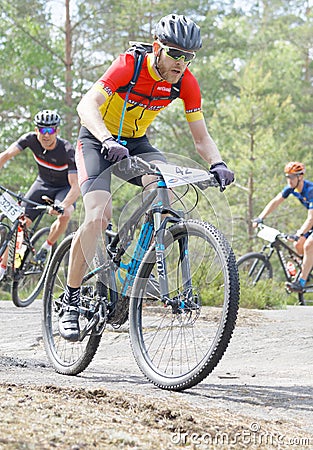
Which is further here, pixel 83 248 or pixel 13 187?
→ pixel 13 187

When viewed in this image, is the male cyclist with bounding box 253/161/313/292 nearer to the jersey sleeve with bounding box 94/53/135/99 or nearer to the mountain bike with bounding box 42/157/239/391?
the mountain bike with bounding box 42/157/239/391

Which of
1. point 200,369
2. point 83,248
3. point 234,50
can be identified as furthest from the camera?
point 234,50

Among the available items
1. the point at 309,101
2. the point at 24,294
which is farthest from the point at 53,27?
the point at 24,294

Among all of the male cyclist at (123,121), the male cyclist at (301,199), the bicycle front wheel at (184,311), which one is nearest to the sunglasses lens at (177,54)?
the male cyclist at (123,121)

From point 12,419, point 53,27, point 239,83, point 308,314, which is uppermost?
point 53,27

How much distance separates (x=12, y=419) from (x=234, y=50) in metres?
25.5

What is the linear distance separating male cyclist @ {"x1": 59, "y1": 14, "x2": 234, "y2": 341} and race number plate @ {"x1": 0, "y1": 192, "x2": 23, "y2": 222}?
14.9 feet

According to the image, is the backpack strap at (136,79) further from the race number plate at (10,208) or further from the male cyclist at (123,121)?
the race number plate at (10,208)

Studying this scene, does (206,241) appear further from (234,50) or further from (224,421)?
(234,50)

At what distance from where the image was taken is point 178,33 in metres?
4.29

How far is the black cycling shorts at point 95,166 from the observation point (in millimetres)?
4469

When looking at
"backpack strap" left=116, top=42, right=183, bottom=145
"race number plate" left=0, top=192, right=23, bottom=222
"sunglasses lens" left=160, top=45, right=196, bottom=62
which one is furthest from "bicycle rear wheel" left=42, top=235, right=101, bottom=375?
"race number plate" left=0, top=192, right=23, bottom=222

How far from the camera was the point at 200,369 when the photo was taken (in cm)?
392

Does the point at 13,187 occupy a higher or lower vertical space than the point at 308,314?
higher
